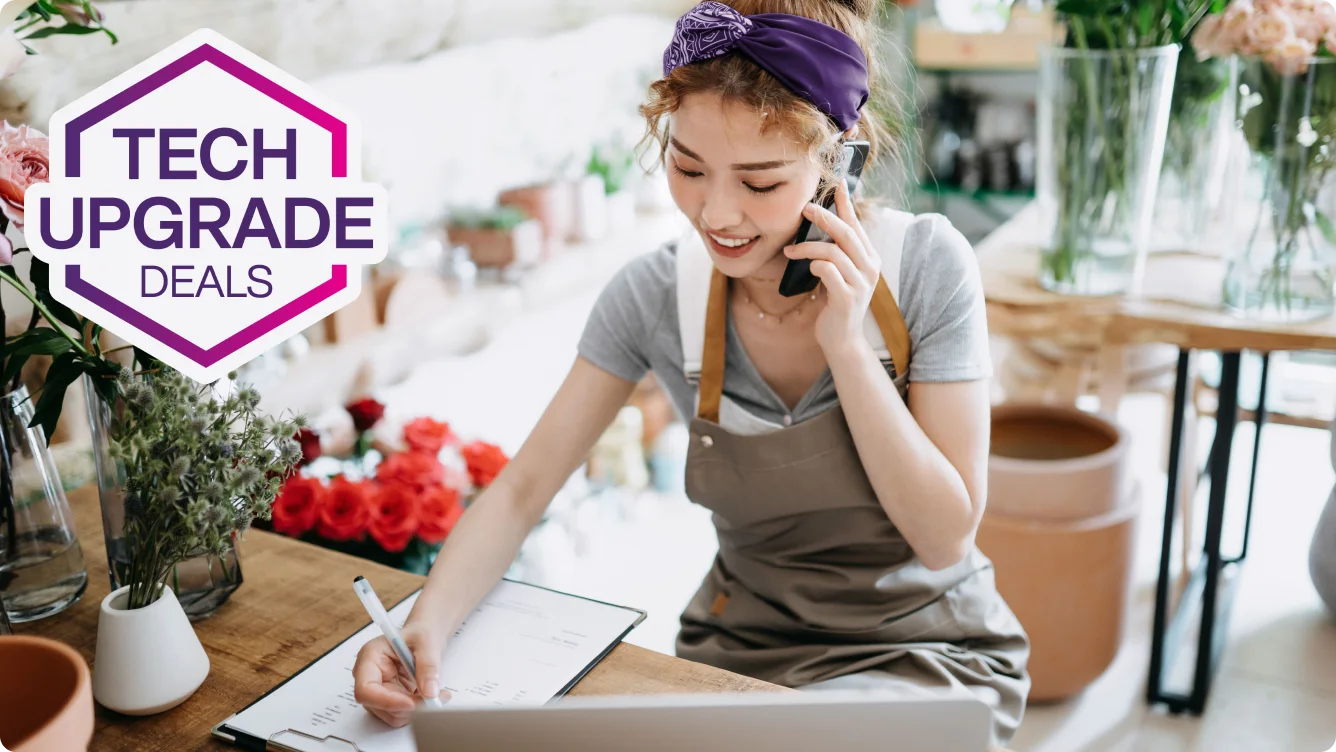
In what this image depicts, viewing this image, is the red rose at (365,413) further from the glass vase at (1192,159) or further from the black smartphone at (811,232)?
the glass vase at (1192,159)

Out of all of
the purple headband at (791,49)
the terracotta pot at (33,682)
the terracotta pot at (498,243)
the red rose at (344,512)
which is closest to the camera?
the terracotta pot at (33,682)

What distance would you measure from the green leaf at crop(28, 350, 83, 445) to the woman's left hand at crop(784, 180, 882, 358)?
718 millimetres

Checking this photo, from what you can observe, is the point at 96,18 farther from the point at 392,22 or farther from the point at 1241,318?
the point at 1241,318

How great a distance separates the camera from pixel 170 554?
36.7 inches

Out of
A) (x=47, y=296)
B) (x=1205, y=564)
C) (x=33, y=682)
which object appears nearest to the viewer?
(x=33, y=682)

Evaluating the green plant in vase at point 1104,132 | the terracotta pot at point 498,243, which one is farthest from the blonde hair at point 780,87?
the terracotta pot at point 498,243

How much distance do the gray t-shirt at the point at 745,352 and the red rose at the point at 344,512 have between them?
46cm

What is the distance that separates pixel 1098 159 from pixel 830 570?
1.03 meters

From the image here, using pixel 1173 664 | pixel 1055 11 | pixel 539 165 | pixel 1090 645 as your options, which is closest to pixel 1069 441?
pixel 1090 645

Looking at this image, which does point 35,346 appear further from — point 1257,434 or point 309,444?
point 1257,434

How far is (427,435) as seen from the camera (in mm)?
1795

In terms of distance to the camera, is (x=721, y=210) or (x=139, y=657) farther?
(x=721, y=210)

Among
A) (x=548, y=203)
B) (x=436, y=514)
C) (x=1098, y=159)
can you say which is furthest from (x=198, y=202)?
(x=1098, y=159)

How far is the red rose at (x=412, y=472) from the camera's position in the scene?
5.43ft
